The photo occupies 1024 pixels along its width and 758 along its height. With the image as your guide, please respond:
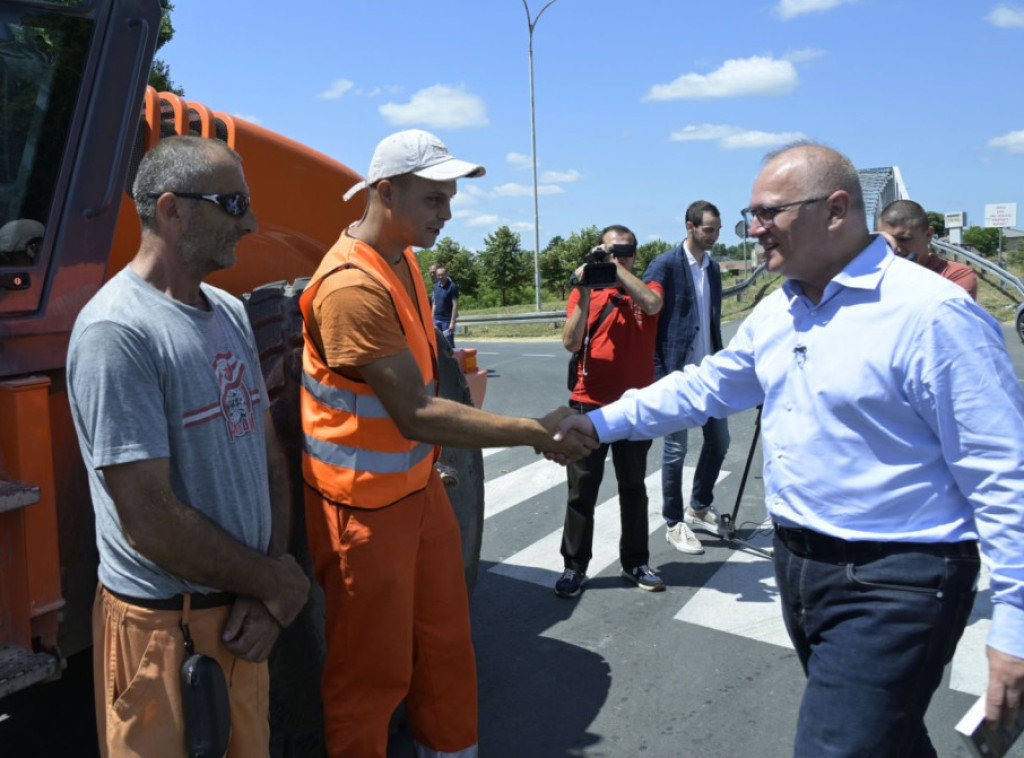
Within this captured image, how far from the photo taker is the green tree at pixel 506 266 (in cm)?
4456

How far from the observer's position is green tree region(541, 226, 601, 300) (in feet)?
145

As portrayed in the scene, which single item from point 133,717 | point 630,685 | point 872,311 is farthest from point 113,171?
point 630,685

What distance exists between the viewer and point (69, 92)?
2.42 m

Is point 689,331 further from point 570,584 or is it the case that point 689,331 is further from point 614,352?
point 570,584

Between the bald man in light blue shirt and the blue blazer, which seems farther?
the blue blazer

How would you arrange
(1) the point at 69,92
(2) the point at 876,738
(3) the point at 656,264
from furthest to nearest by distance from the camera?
(3) the point at 656,264, (1) the point at 69,92, (2) the point at 876,738

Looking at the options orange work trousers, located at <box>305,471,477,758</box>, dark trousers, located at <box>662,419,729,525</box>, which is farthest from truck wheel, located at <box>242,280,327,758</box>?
dark trousers, located at <box>662,419,729,525</box>

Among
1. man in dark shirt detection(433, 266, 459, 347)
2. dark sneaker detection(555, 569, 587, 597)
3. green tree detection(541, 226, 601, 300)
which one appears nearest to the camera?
dark sneaker detection(555, 569, 587, 597)

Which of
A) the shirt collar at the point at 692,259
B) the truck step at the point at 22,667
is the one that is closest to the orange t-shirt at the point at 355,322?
the truck step at the point at 22,667

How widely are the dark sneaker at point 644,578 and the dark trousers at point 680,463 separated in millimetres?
656

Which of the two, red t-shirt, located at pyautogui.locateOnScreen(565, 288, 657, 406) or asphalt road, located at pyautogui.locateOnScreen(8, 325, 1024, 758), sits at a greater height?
red t-shirt, located at pyautogui.locateOnScreen(565, 288, 657, 406)

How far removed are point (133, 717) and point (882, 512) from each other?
72.7 inches

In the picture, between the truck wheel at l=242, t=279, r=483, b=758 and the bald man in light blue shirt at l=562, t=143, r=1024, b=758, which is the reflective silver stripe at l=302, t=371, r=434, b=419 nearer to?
the truck wheel at l=242, t=279, r=483, b=758

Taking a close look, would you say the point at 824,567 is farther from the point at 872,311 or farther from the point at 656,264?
the point at 656,264
